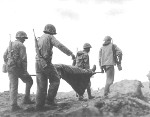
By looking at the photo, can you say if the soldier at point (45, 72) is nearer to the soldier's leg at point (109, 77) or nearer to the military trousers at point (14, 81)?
the military trousers at point (14, 81)

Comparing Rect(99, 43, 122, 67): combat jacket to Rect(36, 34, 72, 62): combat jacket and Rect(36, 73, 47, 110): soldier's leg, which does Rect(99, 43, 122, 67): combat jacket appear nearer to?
Rect(36, 34, 72, 62): combat jacket

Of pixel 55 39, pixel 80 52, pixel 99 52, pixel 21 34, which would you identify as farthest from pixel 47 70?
pixel 99 52

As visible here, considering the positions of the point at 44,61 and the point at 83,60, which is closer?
the point at 44,61

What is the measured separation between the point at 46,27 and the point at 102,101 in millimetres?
2664

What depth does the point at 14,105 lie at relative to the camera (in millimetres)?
8711

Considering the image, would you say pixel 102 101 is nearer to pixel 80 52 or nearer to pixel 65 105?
pixel 65 105

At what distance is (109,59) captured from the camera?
1061cm

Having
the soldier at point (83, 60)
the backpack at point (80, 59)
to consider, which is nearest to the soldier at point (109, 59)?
the soldier at point (83, 60)

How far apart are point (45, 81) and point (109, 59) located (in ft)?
11.2

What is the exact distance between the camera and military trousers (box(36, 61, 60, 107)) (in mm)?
7895

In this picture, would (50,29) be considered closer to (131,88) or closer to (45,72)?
(45,72)

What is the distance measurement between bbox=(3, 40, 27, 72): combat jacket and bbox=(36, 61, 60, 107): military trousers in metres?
1.17

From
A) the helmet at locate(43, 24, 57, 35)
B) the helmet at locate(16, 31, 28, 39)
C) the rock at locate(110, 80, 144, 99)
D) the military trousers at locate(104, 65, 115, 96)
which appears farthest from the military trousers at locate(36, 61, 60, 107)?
the rock at locate(110, 80, 144, 99)

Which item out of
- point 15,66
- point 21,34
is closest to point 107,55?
point 21,34
